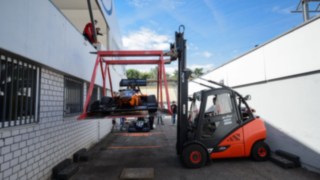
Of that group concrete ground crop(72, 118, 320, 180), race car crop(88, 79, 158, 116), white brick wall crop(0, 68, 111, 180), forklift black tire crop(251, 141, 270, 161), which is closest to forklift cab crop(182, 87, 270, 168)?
forklift black tire crop(251, 141, 270, 161)

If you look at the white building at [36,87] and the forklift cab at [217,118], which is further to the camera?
the forklift cab at [217,118]

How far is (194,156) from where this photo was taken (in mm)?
5910

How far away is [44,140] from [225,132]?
179 inches

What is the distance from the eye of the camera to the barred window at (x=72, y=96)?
260 inches

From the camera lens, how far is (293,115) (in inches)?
246

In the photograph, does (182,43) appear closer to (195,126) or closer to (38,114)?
(195,126)

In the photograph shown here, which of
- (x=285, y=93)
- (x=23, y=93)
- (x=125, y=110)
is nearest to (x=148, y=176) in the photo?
(x=125, y=110)

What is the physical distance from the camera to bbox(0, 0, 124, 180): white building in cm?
359

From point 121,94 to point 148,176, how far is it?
2.14 meters

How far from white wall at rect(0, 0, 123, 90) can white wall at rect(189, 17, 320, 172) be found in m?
6.06

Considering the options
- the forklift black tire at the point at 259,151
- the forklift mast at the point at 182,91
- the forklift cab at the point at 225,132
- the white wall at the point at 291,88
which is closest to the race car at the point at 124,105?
the forklift mast at the point at 182,91

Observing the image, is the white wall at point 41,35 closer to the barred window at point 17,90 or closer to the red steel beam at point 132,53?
the barred window at point 17,90

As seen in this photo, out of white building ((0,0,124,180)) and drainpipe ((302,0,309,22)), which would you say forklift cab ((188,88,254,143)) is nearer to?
white building ((0,0,124,180))

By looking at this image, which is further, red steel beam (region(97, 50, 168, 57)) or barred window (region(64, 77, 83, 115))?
barred window (region(64, 77, 83, 115))
